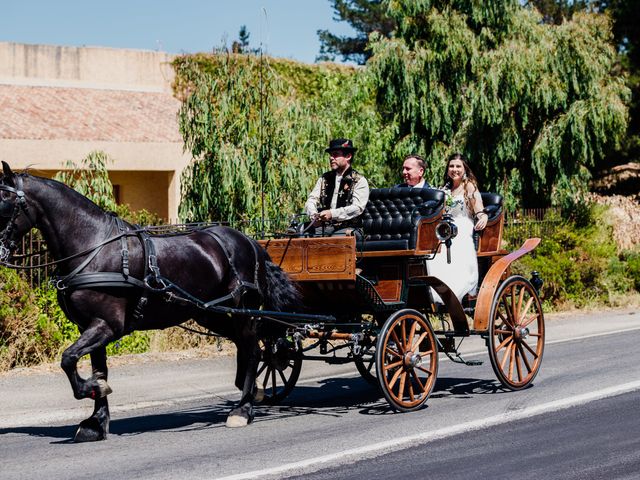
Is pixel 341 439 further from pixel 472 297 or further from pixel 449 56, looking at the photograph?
pixel 449 56

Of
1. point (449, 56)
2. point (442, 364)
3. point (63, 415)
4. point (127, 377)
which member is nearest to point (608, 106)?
point (449, 56)

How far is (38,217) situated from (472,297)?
4802 mm

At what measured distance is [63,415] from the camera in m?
9.54

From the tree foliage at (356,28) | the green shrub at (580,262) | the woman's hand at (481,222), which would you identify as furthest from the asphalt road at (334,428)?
the tree foliage at (356,28)

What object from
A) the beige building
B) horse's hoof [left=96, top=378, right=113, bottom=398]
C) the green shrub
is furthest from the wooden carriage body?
the beige building

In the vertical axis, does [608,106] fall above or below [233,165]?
above

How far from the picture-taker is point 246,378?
882 cm

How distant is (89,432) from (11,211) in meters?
1.88

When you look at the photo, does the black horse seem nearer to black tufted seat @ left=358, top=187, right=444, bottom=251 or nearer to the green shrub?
black tufted seat @ left=358, top=187, right=444, bottom=251

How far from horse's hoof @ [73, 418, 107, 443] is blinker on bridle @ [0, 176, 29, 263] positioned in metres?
1.51

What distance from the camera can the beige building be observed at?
2873 centimetres

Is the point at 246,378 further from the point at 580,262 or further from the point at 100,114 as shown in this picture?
the point at 100,114

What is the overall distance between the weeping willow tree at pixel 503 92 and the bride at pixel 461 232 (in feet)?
34.0

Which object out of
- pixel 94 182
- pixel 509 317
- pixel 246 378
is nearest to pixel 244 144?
pixel 94 182
